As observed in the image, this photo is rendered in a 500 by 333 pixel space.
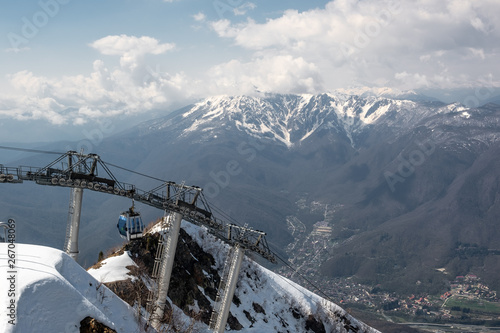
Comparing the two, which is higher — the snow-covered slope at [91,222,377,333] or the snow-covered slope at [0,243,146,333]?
the snow-covered slope at [0,243,146,333]

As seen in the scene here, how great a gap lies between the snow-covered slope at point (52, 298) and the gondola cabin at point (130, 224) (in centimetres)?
1215

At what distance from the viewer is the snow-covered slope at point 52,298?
21.6 metres

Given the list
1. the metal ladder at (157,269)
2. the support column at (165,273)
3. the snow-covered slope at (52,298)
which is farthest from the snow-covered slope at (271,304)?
the snow-covered slope at (52,298)

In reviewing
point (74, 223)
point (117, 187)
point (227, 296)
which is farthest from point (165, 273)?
point (117, 187)

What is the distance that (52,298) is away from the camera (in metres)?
23.2

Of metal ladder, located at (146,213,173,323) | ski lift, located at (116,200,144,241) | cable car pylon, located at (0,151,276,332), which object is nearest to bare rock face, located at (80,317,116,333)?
cable car pylon, located at (0,151,276,332)

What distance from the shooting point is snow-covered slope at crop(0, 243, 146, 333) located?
2164 cm

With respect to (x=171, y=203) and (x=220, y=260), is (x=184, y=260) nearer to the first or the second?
(x=220, y=260)

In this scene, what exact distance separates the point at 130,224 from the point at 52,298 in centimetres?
1915

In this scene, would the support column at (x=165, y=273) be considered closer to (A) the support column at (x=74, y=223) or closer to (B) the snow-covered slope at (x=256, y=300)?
(A) the support column at (x=74, y=223)

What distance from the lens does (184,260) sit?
65438 mm

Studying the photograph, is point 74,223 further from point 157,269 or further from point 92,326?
point 92,326

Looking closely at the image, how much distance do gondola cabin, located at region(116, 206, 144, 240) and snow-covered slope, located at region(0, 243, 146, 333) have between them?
478 inches

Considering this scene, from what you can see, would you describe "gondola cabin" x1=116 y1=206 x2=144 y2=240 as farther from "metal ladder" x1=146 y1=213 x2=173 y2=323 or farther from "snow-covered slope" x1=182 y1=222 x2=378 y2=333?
"snow-covered slope" x1=182 y1=222 x2=378 y2=333
